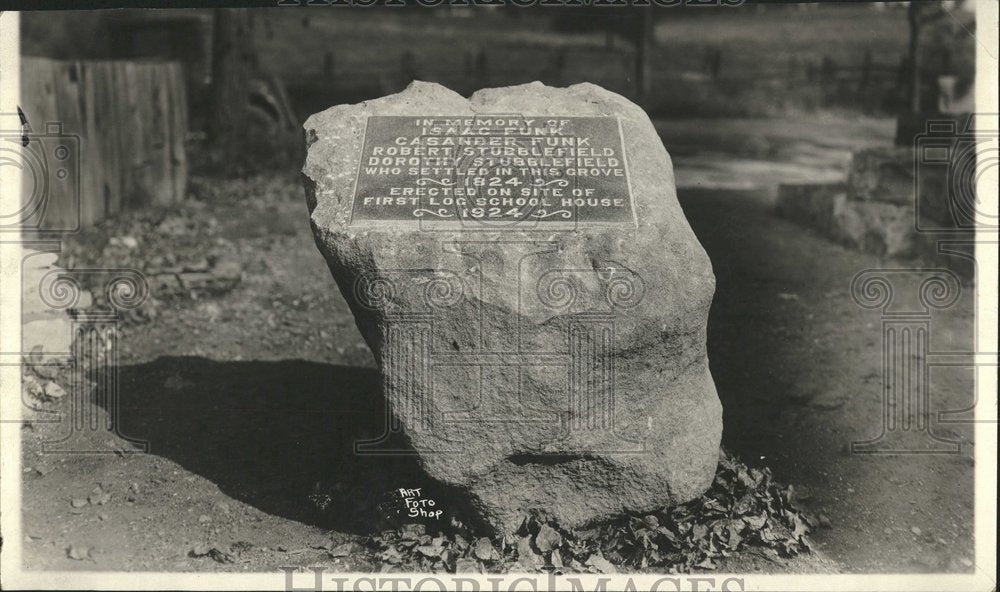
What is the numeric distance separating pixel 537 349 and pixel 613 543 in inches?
36.2

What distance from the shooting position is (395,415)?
376 cm

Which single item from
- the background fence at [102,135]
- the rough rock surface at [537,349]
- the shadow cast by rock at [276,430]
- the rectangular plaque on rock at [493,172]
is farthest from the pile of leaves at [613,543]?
the background fence at [102,135]

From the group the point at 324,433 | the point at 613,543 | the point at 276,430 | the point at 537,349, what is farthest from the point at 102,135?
the point at 613,543

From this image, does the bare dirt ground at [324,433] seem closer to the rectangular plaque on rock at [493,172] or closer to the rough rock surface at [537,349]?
the rough rock surface at [537,349]

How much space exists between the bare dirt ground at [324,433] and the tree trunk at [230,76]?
13.3ft

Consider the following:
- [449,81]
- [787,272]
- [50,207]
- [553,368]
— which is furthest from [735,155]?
[553,368]

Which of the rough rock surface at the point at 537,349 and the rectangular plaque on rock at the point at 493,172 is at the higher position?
the rectangular plaque on rock at the point at 493,172

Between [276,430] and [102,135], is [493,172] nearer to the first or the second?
[276,430]

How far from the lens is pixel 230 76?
1077 cm

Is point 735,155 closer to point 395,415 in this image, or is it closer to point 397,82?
point 397,82

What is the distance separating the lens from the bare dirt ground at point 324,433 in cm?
403

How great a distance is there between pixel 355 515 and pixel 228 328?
2.60 metres

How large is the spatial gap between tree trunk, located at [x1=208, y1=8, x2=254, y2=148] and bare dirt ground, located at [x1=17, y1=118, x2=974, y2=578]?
404 centimetres

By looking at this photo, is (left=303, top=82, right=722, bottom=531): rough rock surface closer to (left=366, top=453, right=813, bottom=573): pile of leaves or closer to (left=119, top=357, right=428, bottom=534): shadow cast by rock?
(left=366, top=453, right=813, bottom=573): pile of leaves
